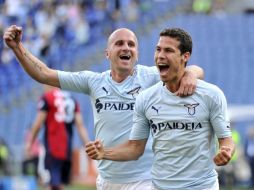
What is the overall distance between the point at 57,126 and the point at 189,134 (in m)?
7.18

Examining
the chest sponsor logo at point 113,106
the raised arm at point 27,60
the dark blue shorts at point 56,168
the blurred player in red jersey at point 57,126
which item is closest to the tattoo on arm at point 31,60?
the raised arm at point 27,60

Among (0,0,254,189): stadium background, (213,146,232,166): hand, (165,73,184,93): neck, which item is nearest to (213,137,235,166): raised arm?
(213,146,232,166): hand

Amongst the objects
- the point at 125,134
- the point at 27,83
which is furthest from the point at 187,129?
the point at 27,83

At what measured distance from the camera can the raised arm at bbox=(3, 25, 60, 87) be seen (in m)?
7.95

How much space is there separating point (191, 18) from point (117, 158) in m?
21.0

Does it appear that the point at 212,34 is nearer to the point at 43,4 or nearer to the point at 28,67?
the point at 43,4

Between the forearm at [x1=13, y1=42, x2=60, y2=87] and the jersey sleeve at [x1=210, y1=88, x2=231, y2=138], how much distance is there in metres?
1.84

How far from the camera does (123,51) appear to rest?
874 centimetres

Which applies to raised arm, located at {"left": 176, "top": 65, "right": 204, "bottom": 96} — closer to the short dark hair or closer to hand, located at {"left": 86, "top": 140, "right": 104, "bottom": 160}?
the short dark hair

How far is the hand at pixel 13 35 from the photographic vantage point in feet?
25.9

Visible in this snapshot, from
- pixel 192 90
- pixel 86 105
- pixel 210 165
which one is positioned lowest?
pixel 210 165

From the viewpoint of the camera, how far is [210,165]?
746 centimetres

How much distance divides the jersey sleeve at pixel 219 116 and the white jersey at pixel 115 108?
1497 mm

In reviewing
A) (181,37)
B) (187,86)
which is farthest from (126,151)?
(181,37)
